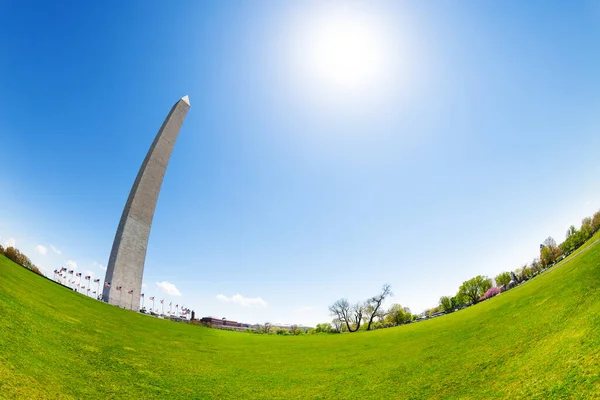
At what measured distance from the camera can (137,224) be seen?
36156 mm

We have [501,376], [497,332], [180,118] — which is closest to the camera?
[501,376]

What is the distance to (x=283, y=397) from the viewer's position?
34.3 feet

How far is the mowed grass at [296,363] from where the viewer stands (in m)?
6.94

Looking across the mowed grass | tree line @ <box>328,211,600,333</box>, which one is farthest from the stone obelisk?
tree line @ <box>328,211,600,333</box>

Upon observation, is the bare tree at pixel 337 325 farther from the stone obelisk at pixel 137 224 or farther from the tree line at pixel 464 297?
the stone obelisk at pixel 137 224

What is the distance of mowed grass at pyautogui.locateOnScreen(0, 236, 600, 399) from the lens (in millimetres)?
6938

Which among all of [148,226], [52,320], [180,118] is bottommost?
[52,320]

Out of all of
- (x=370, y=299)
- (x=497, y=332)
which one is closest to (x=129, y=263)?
(x=497, y=332)

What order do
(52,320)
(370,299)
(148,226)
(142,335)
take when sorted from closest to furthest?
(52,320), (142,335), (148,226), (370,299)

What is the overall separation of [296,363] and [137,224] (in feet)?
Answer: 101

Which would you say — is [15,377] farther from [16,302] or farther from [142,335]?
[142,335]

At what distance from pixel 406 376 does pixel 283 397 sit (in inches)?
216

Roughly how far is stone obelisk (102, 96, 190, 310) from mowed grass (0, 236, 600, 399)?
57.2ft

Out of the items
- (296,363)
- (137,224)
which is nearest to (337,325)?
(137,224)
